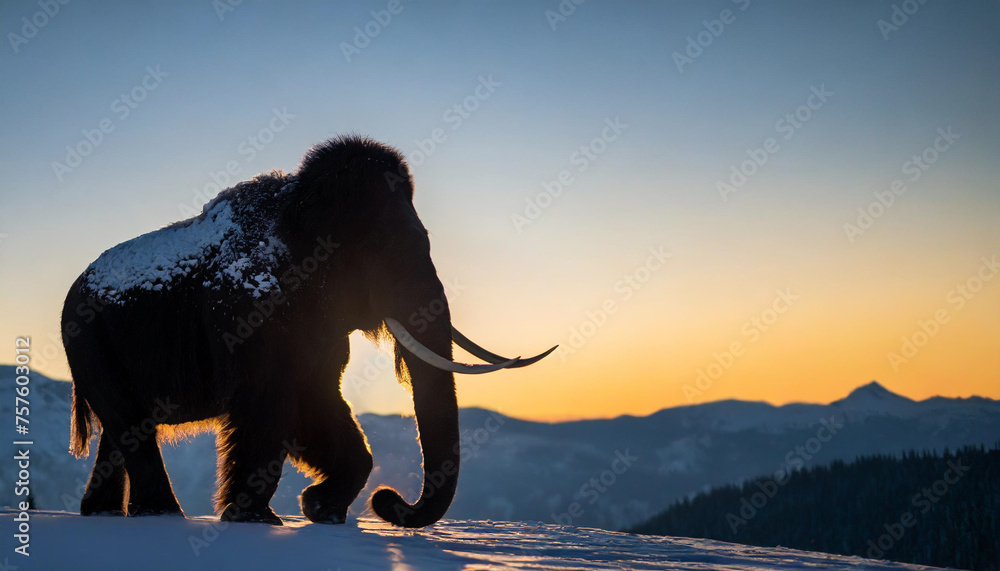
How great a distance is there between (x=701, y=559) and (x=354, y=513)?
4.87 m

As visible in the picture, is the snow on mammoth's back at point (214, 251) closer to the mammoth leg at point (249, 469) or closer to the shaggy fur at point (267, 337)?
the shaggy fur at point (267, 337)

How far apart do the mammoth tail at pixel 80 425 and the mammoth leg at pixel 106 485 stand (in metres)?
0.71

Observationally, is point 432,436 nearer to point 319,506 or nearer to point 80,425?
point 319,506

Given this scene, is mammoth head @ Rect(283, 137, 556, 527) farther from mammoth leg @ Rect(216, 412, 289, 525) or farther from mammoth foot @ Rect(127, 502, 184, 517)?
mammoth foot @ Rect(127, 502, 184, 517)

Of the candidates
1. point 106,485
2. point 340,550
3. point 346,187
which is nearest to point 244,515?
point 340,550

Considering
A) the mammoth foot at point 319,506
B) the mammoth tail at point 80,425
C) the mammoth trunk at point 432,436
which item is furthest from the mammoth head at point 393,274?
the mammoth tail at point 80,425

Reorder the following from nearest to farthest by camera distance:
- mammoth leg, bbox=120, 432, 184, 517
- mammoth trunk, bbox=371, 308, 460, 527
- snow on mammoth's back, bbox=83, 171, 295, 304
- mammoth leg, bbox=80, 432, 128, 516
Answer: mammoth trunk, bbox=371, 308, 460, 527 < snow on mammoth's back, bbox=83, 171, 295, 304 < mammoth leg, bbox=120, 432, 184, 517 < mammoth leg, bbox=80, 432, 128, 516

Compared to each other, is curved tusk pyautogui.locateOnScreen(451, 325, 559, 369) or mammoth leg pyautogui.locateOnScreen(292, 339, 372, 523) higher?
curved tusk pyautogui.locateOnScreen(451, 325, 559, 369)

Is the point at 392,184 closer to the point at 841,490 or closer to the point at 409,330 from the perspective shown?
the point at 409,330

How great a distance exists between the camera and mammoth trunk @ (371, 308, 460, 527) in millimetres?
8180

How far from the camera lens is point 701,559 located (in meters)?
6.79

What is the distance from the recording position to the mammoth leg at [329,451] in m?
9.08

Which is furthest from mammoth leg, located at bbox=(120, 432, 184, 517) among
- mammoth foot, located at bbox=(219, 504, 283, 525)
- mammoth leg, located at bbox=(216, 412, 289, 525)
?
mammoth foot, located at bbox=(219, 504, 283, 525)

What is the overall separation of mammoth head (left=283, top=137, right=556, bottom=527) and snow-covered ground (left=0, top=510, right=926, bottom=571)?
0.94m
